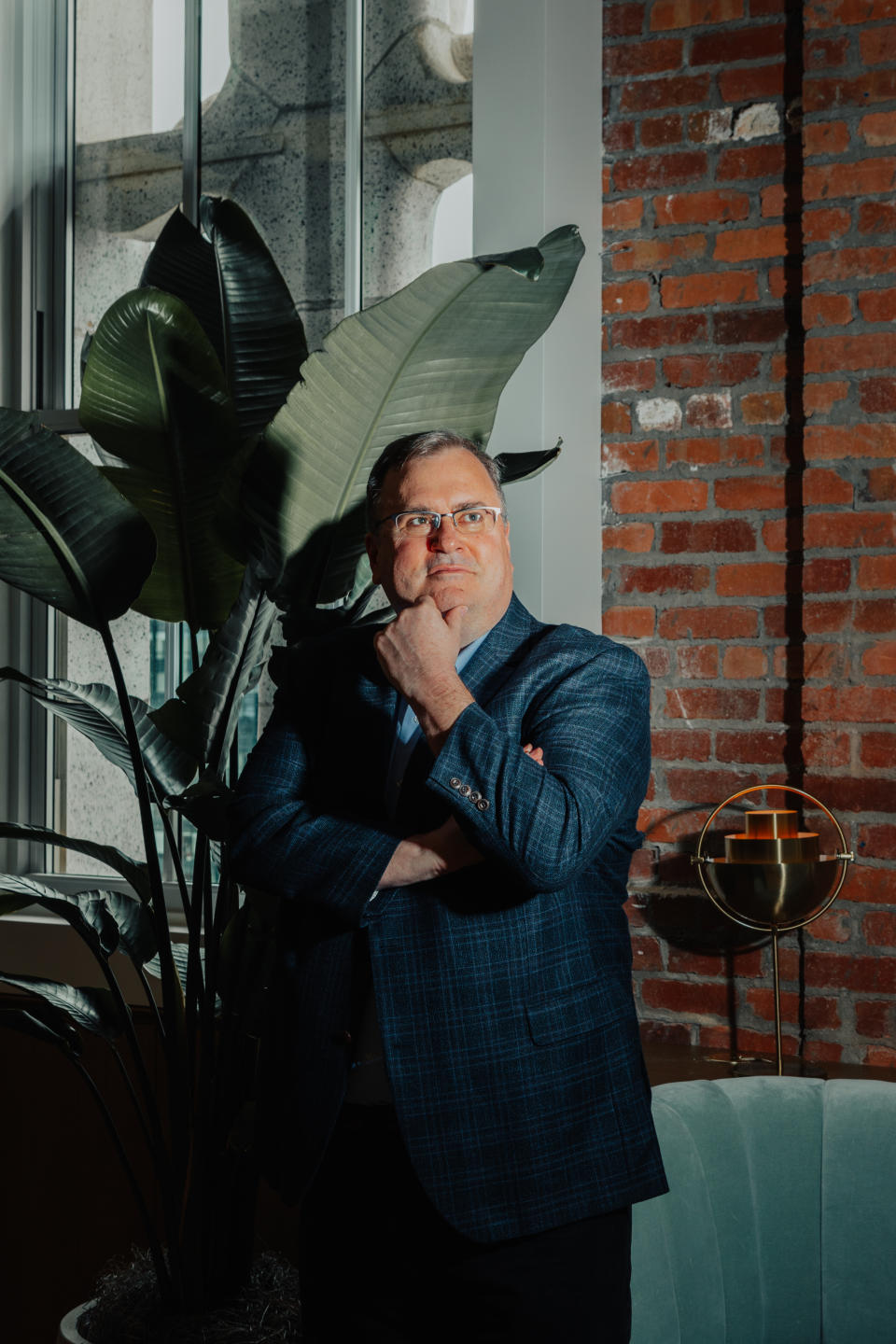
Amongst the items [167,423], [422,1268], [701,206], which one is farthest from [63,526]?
[701,206]

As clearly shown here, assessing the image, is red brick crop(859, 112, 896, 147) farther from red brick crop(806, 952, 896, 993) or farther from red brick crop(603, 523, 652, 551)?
red brick crop(806, 952, 896, 993)

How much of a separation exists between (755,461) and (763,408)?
0.10 meters

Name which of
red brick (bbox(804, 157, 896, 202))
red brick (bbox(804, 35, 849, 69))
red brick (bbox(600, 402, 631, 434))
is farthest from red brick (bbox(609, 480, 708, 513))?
red brick (bbox(804, 35, 849, 69))

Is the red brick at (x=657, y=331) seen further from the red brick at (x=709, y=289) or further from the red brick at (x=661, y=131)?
the red brick at (x=661, y=131)

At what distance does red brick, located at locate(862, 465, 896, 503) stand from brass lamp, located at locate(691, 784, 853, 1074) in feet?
1.84

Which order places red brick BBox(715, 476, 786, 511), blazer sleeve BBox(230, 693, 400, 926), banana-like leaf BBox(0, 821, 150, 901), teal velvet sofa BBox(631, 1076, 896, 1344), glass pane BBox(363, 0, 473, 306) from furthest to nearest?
glass pane BBox(363, 0, 473, 306)
red brick BBox(715, 476, 786, 511)
banana-like leaf BBox(0, 821, 150, 901)
teal velvet sofa BBox(631, 1076, 896, 1344)
blazer sleeve BBox(230, 693, 400, 926)

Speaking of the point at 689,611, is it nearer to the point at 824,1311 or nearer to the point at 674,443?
the point at 674,443

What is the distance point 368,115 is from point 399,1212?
7.71 ft

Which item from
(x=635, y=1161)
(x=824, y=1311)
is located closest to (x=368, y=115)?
(x=635, y=1161)

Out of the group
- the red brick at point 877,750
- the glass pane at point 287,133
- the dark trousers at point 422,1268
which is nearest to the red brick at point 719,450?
the red brick at point 877,750

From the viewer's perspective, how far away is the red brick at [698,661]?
2176 mm

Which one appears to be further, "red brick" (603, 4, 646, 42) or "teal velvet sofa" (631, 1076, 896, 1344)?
"red brick" (603, 4, 646, 42)

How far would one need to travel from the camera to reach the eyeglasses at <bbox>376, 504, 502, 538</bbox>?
51.1 inches

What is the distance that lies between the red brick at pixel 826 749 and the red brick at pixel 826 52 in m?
1.24
